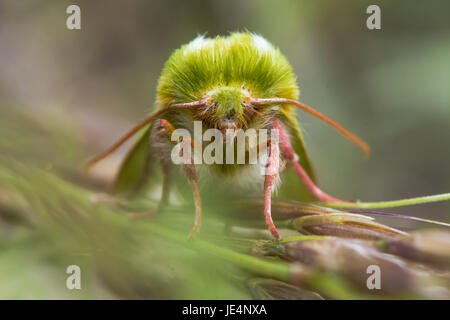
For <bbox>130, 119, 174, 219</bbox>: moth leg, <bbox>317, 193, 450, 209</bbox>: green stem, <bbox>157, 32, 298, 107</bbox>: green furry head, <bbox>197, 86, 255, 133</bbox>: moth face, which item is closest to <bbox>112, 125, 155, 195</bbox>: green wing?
<bbox>130, 119, 174, 219</bbox>: moth leg

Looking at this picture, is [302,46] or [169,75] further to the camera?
[302,46]

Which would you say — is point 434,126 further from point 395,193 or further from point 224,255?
point 224,255

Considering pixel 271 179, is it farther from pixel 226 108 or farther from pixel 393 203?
pixel 393 203

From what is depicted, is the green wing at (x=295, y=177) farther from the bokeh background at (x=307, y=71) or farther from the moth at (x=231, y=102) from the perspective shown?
the bokeh background at (x=307, y=71)

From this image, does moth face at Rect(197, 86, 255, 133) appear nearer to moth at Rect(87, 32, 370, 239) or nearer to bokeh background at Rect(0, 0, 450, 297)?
moth at Rect(87, 32, 370, 239)

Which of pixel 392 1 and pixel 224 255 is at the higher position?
pixel 392 1

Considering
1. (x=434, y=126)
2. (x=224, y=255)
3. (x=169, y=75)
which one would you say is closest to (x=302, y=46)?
(x=434, y=126)
